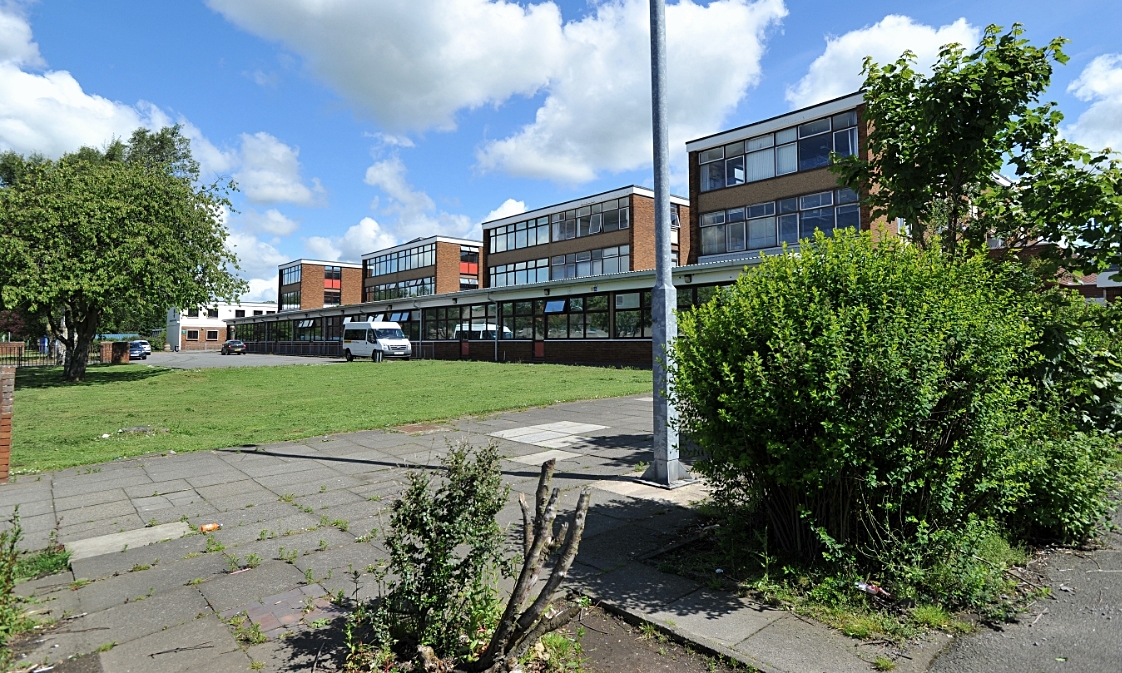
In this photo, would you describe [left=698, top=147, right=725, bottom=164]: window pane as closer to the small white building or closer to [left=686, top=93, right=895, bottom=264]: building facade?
[left=686, top=93, right=895, bottom=264]: building facade

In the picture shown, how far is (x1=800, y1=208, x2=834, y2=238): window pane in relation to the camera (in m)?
29.2

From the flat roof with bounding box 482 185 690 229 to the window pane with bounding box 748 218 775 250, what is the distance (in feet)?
23.5

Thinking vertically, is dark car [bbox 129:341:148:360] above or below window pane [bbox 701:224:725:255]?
below

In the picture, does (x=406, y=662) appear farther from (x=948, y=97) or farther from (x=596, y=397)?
(x=596, y=397)

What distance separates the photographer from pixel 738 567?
13.0 ft

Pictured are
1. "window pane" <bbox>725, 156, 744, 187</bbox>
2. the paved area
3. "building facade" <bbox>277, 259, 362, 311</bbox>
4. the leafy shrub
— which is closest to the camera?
the leafy shrub

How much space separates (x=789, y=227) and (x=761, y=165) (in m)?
3.72

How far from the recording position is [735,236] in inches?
1319

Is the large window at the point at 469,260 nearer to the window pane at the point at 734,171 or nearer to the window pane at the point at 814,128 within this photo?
the window pane at the point at 734,171

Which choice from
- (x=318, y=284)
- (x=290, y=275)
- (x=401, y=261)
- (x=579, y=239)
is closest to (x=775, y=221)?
(x=579, y=239)

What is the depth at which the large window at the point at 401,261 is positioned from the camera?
204 feet

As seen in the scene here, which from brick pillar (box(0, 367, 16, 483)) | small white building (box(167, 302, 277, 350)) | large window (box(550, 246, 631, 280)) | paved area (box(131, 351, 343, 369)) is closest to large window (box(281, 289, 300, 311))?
small white building (box(167, 302, 277, 350))

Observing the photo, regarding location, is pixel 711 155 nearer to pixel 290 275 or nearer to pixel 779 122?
pixel 779 122

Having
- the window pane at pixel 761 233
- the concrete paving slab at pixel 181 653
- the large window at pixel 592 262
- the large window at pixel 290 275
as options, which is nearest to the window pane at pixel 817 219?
the window pane at pixel 761 233
